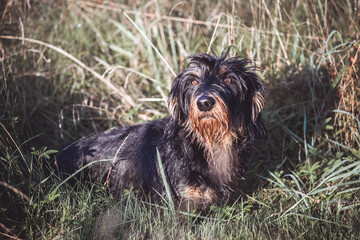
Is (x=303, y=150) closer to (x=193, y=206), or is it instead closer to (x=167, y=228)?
(x=193, y=206)

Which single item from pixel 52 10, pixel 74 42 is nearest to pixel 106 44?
pixel 74 42

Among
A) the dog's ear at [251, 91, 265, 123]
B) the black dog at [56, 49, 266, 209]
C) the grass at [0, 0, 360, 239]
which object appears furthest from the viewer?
the dog's ear at [251, 91, 265, 123]

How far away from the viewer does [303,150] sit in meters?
4.36

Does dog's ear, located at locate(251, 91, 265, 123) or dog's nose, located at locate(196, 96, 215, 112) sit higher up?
dog's nose, located at locate(196, 96, 215, 112)

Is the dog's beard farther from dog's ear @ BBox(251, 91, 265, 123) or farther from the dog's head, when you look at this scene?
dog's ear @ BBox(251, 91, 265, 123)

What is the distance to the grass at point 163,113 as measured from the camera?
306cm

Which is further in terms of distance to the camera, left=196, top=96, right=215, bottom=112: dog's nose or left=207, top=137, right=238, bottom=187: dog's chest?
left=207, top=137, right=238, bottom=187: dog's chest

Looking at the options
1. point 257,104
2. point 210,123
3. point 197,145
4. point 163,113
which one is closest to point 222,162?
point 197,145

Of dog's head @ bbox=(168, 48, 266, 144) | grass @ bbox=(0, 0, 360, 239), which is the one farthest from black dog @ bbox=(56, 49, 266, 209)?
grass @ bbox=(0, 0, 360, 239)

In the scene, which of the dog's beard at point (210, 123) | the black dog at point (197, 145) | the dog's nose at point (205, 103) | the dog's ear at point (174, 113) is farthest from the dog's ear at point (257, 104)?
the dog's ear at point (174, 113)

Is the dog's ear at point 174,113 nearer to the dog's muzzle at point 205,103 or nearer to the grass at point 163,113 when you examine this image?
the dog's muzzle at point 205,103

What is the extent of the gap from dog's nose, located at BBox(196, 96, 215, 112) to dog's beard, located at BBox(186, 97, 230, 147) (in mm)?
30

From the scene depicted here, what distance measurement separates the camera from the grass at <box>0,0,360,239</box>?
10.0 feet

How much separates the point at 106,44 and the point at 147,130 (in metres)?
2.71
